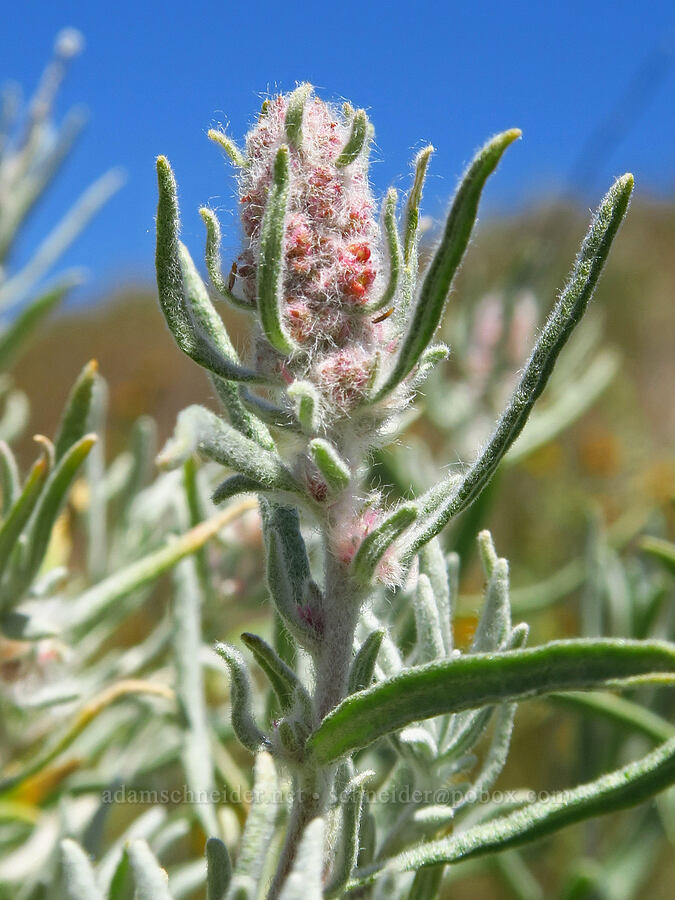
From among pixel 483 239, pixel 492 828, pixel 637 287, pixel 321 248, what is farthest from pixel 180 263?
pixel 483 239

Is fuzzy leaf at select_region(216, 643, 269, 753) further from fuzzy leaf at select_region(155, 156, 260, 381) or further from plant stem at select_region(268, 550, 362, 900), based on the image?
fuzzy leaf at select_region(155, 156, 260, 381)

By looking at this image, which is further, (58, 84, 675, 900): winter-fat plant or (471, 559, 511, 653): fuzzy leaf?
(471, 559, 511, 653): fuzzy leaf

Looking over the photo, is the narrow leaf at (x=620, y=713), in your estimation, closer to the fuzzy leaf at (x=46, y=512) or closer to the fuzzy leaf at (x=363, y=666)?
the fuzzy leaf at (x=363, y=666)

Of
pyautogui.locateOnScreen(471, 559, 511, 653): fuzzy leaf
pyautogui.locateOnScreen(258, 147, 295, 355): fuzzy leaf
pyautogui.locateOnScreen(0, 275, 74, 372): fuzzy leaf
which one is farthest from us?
pyautogui.locateOnScreen(0, 275, 74, 372): fuzzy leaf

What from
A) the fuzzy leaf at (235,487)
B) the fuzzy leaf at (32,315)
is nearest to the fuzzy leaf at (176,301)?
the fuzzy leaf at (235,487)

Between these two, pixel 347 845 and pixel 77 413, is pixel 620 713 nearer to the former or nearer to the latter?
pixel 347 845

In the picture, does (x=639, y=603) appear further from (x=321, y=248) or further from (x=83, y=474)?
(x=321, y=248)

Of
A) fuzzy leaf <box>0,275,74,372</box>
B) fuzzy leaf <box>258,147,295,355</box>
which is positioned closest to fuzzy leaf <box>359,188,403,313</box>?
fuzzy leaf <box>258,147,295,355</box>
